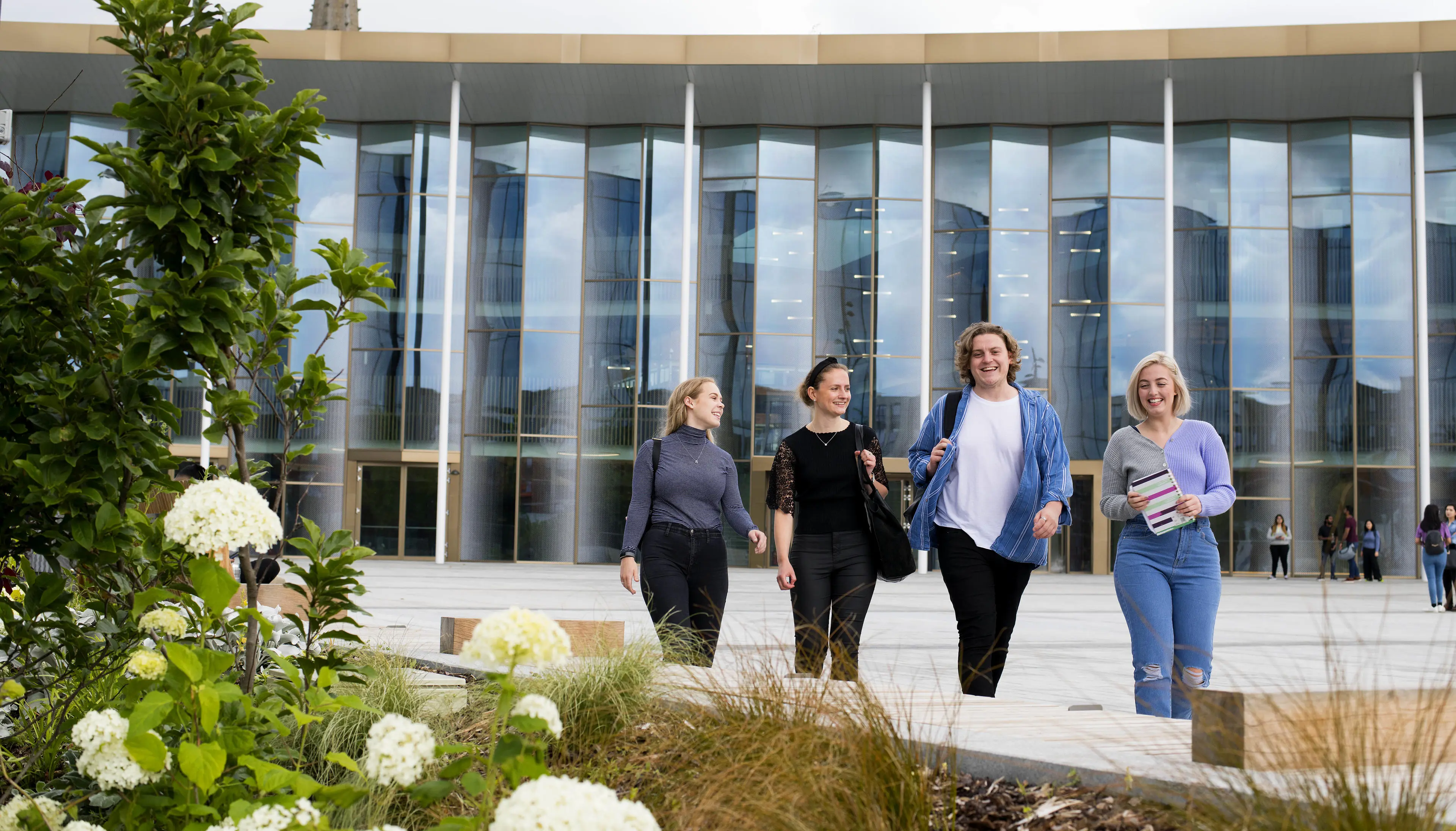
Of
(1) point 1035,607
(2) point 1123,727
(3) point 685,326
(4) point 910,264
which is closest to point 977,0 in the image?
(4) point 910,264

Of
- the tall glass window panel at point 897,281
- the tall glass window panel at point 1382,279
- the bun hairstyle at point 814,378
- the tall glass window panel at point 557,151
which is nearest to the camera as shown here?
the bun hairstyle at point 814,378

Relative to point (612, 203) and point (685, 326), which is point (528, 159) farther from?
point (685, 326)

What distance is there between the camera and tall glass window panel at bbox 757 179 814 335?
23844 millimetres

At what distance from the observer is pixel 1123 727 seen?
3.35 metres

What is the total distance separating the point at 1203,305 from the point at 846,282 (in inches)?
290

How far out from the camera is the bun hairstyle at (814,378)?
5.34m

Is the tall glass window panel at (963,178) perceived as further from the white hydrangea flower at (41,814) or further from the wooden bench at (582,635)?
the white hydrangea flower at (41,814)

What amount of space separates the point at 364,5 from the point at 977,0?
24095 millimetres

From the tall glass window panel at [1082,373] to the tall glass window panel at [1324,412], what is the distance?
393cm

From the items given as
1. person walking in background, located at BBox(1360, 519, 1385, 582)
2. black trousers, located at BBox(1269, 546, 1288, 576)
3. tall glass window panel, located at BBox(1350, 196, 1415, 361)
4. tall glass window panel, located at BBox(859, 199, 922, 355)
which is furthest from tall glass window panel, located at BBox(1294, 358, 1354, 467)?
tall glass window panel, located at BBox(859, 199, 922, 355)

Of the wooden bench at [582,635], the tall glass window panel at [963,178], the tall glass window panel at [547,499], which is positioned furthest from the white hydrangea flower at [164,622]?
the tall glass window panel at [963,178]

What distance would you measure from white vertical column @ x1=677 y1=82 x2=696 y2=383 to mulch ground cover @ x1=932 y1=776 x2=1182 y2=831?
1971 cm

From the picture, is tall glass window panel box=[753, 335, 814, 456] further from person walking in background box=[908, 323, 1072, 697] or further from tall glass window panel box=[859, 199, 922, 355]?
person walking in background box=[908, 323, 1072, 697]

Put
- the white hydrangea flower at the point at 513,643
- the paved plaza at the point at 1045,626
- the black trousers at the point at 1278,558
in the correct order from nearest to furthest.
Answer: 1. the white hydrangea flower at the point at 513,643
2. the paved plaza at the point at 1045,626
3. the black trousers at the point at 1278,558
